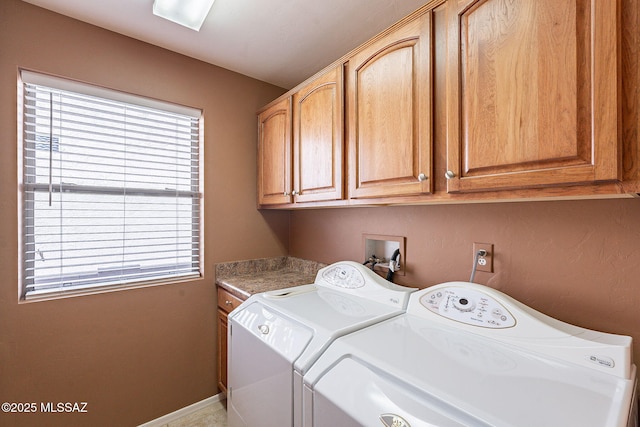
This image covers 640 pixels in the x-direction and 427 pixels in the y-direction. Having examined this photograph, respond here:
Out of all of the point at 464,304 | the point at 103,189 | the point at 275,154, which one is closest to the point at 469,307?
the point at 464,304

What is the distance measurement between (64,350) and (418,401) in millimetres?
1895

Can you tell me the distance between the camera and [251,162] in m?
2.29

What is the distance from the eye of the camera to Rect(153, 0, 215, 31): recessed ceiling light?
1.39 metres

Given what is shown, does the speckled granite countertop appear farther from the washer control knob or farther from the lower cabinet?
the washer control knob

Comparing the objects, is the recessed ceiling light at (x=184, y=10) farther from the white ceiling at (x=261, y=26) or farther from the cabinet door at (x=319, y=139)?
the cabinet door at (x=319, y=139)

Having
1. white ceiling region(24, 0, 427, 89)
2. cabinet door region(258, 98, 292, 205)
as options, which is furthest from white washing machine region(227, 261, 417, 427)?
white ceiling region(24, 0, 427, 89)

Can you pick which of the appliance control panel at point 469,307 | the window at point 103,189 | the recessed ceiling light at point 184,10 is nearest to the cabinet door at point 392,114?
the appliance control panel at point 469,307

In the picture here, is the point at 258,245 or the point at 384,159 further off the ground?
the point at 384,159

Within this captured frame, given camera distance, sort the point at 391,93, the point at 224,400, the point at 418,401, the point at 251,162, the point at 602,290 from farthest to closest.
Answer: the point at 251,162
the point at 224,400
the point at 391,93
the point at 602,290
the point at 418,401

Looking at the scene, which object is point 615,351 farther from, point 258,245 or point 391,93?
point 258,245

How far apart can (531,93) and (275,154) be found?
1.55 m

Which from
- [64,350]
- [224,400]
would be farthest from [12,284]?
[224,400]

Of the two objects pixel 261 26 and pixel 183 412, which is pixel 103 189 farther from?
pixel 183 412

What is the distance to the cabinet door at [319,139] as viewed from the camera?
1536mm
